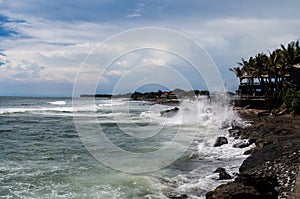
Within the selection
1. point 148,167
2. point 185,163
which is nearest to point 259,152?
point 185,163

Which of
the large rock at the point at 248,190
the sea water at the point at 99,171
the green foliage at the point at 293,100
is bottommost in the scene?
the sea water at the point at 99,171

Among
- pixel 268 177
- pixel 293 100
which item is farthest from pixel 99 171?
pixel 293 100

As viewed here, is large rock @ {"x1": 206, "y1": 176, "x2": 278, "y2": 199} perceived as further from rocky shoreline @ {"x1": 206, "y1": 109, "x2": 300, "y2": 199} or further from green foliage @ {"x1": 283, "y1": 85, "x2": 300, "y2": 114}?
green foliage @ {"x1": 283, "y1": 85, "x2": 300, "y2": 114}

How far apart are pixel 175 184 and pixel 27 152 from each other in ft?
30.0

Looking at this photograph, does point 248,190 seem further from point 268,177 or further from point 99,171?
point 99,171

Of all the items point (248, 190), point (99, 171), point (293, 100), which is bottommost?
point (99, 171)

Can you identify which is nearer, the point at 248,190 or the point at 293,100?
the point at 248,190

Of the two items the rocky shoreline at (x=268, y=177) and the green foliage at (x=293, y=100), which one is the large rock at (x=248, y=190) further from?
the green foliage at (x=293, y=100)

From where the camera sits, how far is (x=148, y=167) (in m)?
12.9

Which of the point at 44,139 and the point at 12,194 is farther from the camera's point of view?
the point at 44,139

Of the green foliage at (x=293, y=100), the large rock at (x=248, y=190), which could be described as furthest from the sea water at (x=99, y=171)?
the green foliage at (x=293, y=100)

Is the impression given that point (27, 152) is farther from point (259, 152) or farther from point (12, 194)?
point (259, 152)

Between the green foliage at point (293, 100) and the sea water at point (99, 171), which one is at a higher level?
the green foliage at point (293, 100)

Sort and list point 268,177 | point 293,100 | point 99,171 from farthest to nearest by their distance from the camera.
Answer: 1. point 293,100
2. point 99,171
3. point 268,177
